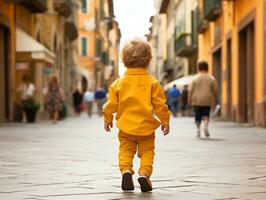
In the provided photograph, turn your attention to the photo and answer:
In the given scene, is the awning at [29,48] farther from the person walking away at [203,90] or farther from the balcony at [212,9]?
the person walking away at [203,90]

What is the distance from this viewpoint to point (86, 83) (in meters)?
70.2

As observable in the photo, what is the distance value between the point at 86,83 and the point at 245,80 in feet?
147

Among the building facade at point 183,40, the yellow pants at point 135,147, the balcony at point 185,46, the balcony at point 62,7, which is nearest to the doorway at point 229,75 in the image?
the balcony at point 62,7

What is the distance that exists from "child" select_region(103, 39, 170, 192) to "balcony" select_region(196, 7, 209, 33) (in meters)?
29.3

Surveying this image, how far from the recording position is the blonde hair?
6.33 metres

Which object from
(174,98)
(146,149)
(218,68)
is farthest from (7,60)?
(146,149)

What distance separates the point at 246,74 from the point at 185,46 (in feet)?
65.4

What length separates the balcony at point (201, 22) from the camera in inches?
1423

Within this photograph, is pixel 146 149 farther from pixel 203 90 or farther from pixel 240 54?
pixel 240 54

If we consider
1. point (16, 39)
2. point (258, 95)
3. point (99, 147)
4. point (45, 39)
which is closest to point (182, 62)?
point (45, 39)

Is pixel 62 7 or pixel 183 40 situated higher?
pixel 62 7

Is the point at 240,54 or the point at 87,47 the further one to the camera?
the point at 87,47

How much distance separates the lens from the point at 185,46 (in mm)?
45938

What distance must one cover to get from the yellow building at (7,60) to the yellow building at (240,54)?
7335 mm
